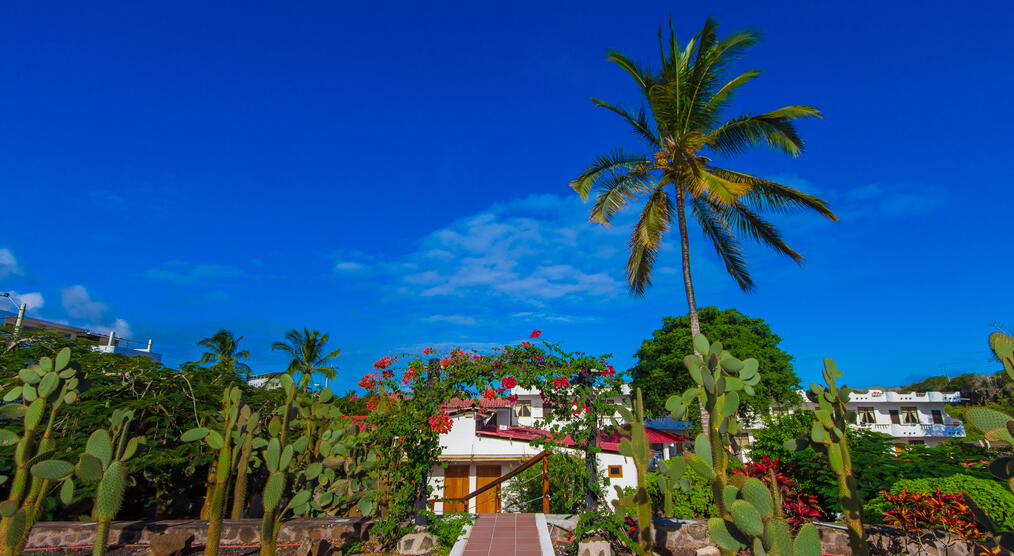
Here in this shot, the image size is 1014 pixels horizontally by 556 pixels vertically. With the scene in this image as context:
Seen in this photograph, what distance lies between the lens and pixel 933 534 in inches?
228

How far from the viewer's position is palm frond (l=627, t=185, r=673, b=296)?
529 inches

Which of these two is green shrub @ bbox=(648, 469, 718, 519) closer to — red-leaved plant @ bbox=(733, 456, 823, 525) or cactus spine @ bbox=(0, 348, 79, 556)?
red-leaved plant @ bbox=(733, 456, 823, 525)

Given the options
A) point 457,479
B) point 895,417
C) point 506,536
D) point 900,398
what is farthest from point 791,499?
point 895,417

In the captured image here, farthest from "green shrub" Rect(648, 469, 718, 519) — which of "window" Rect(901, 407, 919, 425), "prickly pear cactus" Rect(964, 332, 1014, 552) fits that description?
"window" Rect(901, 407, 919, 425)

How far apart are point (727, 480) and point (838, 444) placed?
119 centimetres

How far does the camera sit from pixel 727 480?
3.99m

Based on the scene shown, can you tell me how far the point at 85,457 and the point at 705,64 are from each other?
13.3m

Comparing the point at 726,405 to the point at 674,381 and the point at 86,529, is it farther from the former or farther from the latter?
the point at 674,381

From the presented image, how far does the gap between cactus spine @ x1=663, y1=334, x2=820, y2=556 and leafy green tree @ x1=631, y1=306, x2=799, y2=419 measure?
18590mm

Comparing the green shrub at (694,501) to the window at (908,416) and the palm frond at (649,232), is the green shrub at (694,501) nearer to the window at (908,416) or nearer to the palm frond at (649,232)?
the palm frond at (649,232)

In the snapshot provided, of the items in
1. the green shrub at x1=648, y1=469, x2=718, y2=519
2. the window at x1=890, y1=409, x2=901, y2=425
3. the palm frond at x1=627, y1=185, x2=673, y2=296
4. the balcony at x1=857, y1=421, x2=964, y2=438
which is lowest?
the green shrub at x1=648, y1=469, x2=718, y2=519

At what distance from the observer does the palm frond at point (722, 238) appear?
44.9 ft

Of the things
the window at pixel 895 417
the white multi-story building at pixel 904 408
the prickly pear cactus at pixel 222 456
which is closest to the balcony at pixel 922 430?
the white multi-story building at pixel 904 408

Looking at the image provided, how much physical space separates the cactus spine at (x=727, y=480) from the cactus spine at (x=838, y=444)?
573mm
